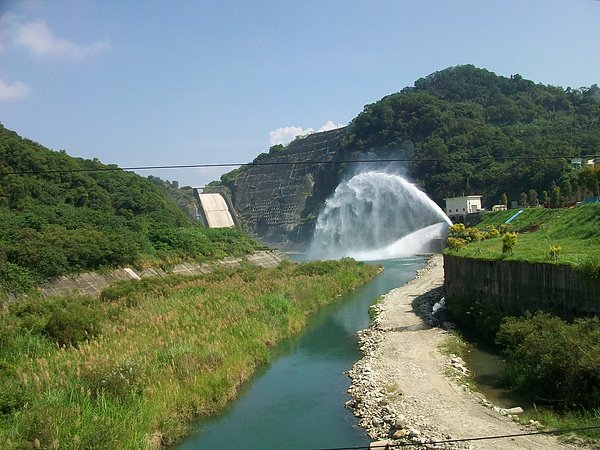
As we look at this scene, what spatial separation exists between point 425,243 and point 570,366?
55480 mm

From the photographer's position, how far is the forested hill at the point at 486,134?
228 ft

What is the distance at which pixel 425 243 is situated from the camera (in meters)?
67.6

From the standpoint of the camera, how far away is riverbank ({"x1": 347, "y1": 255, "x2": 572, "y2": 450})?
40.3 ft

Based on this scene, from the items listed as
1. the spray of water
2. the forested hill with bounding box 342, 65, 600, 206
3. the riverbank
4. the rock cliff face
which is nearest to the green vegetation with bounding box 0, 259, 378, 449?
the riverbank

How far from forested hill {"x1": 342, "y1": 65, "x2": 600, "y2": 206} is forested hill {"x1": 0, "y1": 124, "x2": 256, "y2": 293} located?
32.8 m

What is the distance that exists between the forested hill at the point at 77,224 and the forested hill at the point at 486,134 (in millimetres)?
32775

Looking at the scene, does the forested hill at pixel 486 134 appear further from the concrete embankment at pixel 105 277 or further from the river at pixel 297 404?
the river at pixel 297 404

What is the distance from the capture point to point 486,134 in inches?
3378

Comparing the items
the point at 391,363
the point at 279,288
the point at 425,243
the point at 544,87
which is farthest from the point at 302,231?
the point at 391,363

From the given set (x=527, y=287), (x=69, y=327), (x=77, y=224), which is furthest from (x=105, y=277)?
(x=527, y=287)

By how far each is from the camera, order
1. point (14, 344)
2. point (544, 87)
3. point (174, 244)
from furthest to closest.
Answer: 1. point (544, 87)
2. point (174, 244)
3. point (14, 344)

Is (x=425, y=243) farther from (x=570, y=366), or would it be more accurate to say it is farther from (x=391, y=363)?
(x=570, y=366)

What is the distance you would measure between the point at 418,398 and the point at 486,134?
77914mm

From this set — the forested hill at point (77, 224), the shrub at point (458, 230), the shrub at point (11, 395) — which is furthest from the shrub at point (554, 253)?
the forested hill at point (77, 224)
